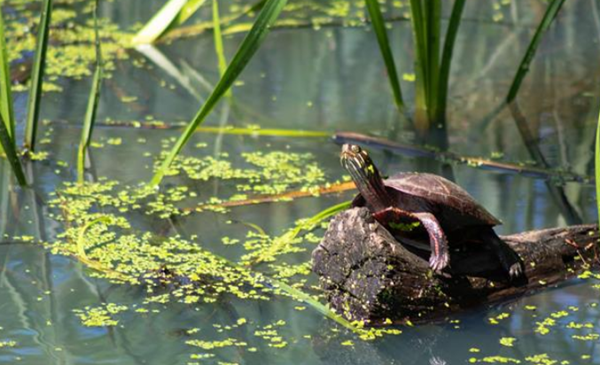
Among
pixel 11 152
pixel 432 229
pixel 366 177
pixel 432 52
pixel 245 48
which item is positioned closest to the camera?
pixel 432 229

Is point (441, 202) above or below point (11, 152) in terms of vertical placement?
below

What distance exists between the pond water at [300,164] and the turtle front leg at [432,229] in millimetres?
171

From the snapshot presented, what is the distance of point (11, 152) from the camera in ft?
11.5

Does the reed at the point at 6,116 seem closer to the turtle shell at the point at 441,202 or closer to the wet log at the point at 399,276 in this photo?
the wet log at the point at 399,276

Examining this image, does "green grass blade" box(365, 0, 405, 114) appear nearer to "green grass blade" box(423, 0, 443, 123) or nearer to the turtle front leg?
"green grass blade" box(423, 0, 443, 123)

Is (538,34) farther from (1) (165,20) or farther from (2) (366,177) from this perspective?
(1) (165,20)

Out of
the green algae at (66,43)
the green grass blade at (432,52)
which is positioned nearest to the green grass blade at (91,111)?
the green algae at (66,43)

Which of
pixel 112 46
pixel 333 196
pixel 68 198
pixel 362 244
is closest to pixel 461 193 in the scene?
pixel 362 244

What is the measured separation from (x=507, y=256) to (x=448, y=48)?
60.6 inches

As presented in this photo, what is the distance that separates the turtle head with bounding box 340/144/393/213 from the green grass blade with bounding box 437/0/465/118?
1.28m

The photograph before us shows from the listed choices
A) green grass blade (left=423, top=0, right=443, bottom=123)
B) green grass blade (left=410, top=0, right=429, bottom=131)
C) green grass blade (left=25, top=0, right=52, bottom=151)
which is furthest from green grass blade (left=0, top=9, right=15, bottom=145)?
green grass blade (left=423, top=0, right=443, bottom=123)

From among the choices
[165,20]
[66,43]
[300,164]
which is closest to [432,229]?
[300,164]

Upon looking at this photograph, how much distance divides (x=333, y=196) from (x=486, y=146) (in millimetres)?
910

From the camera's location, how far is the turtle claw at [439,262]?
2.78 meters
